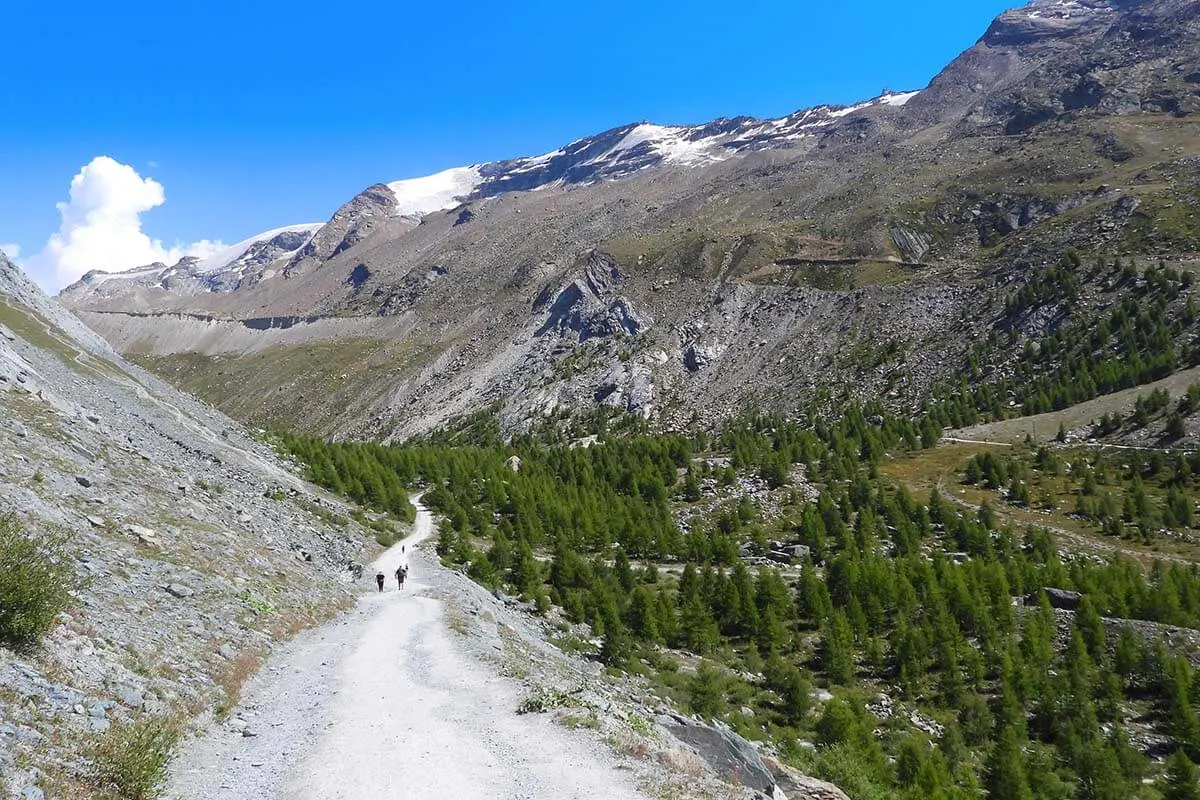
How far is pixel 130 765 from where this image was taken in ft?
33.4

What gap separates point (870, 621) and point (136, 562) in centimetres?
4421

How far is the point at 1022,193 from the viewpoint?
585 ft

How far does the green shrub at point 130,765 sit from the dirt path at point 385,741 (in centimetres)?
86

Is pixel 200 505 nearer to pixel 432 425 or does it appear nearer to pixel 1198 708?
pixel 1198 708

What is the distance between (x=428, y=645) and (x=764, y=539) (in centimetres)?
4927

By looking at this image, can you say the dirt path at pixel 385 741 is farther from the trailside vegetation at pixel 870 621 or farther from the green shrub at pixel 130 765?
the trailside vegetation at pixel 870 621

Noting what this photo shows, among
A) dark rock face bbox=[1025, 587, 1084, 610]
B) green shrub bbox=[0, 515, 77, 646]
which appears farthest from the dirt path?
dark rock face bbox=[1025, 587, 1084, 610]

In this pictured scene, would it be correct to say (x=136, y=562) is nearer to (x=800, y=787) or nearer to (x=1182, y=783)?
(x=800, y=787)

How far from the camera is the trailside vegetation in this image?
31109 millimetres

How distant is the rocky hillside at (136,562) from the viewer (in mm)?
11828

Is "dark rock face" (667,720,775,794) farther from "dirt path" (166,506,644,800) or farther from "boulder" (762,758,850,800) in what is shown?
"dirt path" (166,506,644,800)

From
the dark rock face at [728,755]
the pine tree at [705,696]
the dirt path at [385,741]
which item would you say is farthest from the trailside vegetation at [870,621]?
the dirt path at [385,741]

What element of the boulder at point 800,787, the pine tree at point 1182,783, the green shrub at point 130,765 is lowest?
the pine tree at point 1182,783

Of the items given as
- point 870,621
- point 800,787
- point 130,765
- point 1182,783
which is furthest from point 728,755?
point 870,621
